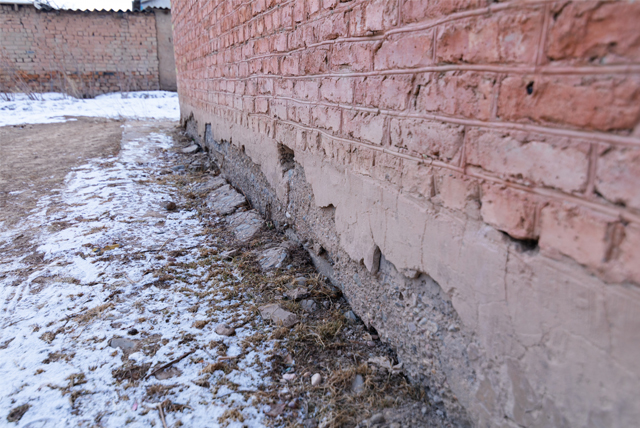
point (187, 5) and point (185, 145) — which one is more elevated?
point (187, 5)

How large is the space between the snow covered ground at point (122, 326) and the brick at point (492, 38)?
1.46 meters

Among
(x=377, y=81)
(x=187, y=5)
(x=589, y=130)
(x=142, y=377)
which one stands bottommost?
(x=142, y=377)

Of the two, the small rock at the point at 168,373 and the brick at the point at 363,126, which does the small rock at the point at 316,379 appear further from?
the brick at the point at 363,126

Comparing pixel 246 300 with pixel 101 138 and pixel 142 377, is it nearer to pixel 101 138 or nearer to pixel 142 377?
pixel 142 377

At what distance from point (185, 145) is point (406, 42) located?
19.5ft

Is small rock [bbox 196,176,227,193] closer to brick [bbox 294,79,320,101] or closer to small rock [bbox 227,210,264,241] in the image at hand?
small rock [bbox 227,210,264,241]

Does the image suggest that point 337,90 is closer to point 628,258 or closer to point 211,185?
point 628,258

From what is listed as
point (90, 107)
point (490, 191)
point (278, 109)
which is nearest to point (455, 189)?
point (490, 191)

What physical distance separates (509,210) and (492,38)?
46 cm

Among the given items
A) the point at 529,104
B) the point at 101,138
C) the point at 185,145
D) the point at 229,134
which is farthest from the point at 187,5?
the point at 529,104

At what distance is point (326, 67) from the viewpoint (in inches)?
79.1

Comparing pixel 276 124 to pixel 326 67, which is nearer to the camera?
pixel 326 67

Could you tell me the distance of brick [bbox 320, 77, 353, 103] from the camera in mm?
1831

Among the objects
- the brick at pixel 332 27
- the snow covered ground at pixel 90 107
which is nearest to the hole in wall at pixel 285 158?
the brick at pixel 332 27
